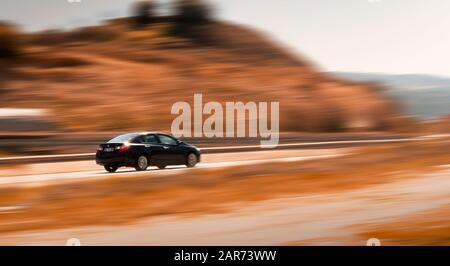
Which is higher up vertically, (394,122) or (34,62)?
(34,62)

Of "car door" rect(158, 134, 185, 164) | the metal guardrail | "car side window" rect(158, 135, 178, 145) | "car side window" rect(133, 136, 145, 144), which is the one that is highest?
"car side window" rect(133, 136, 145, 144)

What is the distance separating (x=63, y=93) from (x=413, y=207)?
19460 millimetres

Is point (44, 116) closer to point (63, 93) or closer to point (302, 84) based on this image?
point (63, 93)

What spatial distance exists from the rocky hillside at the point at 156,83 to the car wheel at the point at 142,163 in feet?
11.5

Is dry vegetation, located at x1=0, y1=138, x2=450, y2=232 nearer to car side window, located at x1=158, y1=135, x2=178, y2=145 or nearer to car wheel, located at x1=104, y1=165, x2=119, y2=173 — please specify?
car wheel, located at x1=104, y1=165, x2=119, y2=173

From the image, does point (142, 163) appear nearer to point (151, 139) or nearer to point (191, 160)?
point (151, 139)

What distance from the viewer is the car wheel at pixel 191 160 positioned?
18.9 m

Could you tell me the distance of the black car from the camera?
1752 cm

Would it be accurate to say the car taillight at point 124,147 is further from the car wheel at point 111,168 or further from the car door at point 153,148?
the car door at point 153,148

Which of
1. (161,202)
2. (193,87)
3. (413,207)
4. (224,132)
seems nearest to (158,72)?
(193,87)

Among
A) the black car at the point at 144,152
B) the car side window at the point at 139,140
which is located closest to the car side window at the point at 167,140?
the black car at the point at 144,152

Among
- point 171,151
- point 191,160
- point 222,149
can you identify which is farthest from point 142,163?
point 222,149

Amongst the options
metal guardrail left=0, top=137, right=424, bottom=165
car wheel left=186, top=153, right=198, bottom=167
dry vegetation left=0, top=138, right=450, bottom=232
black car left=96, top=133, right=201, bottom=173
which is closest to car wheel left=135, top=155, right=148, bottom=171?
black car left=96, top=133, right=201, bottom=173
